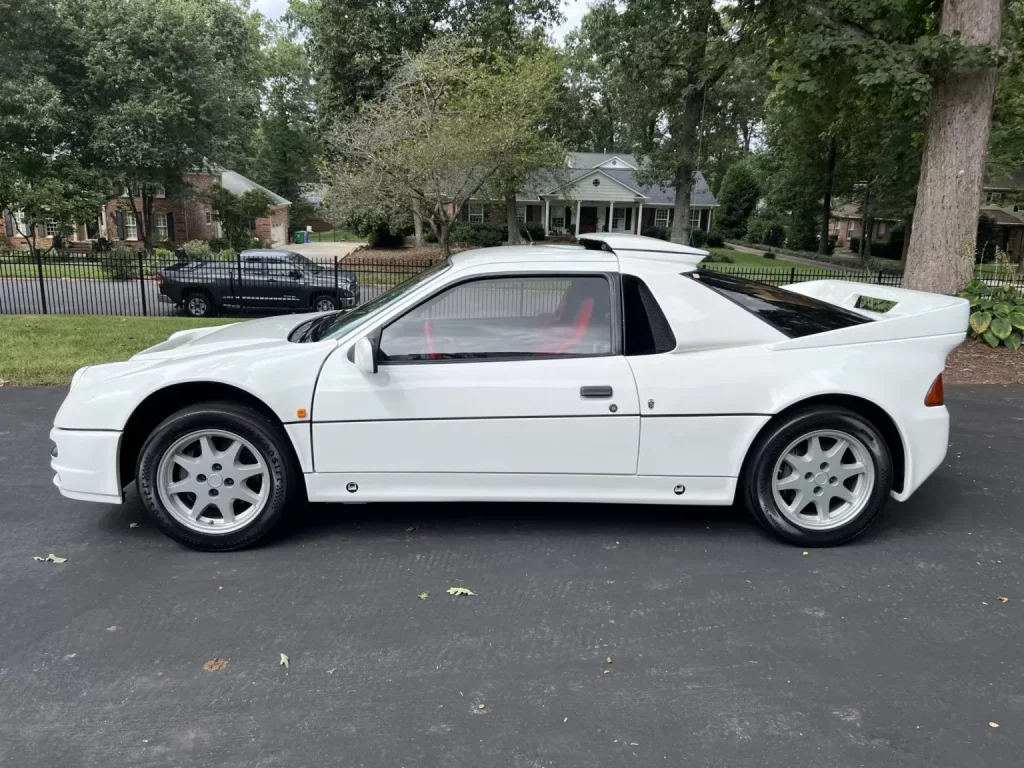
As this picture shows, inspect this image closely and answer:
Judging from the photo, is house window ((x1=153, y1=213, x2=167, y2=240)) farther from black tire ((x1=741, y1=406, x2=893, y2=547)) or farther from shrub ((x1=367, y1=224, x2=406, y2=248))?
black tire ((x1=741, y1=406, x2=893, y2=547))

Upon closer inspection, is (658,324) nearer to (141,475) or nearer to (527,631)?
(527,631)

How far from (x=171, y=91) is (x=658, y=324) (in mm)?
32737

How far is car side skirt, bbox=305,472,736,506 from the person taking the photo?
3.98 meters

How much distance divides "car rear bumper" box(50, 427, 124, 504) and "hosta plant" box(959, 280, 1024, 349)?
1033 cm

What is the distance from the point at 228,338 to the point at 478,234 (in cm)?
3655

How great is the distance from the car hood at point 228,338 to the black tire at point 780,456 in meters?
2.72

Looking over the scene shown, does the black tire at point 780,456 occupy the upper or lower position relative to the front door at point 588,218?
lower

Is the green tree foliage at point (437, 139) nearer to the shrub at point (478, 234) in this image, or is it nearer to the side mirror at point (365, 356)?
the shrub at point (478, 234)

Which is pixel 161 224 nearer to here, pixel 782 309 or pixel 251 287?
pixel 251 287

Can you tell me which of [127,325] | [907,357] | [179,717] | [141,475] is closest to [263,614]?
[179,717]

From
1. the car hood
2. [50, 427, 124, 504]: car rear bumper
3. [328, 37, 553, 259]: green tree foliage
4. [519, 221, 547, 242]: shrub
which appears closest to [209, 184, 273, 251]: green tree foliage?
[519, 221, 547, 242]: shrub

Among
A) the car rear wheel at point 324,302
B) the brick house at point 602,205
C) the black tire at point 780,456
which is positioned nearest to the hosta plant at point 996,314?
the black tire at point 780,456

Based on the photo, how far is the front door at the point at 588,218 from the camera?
48.8 meters

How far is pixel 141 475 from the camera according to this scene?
3.91 meters
